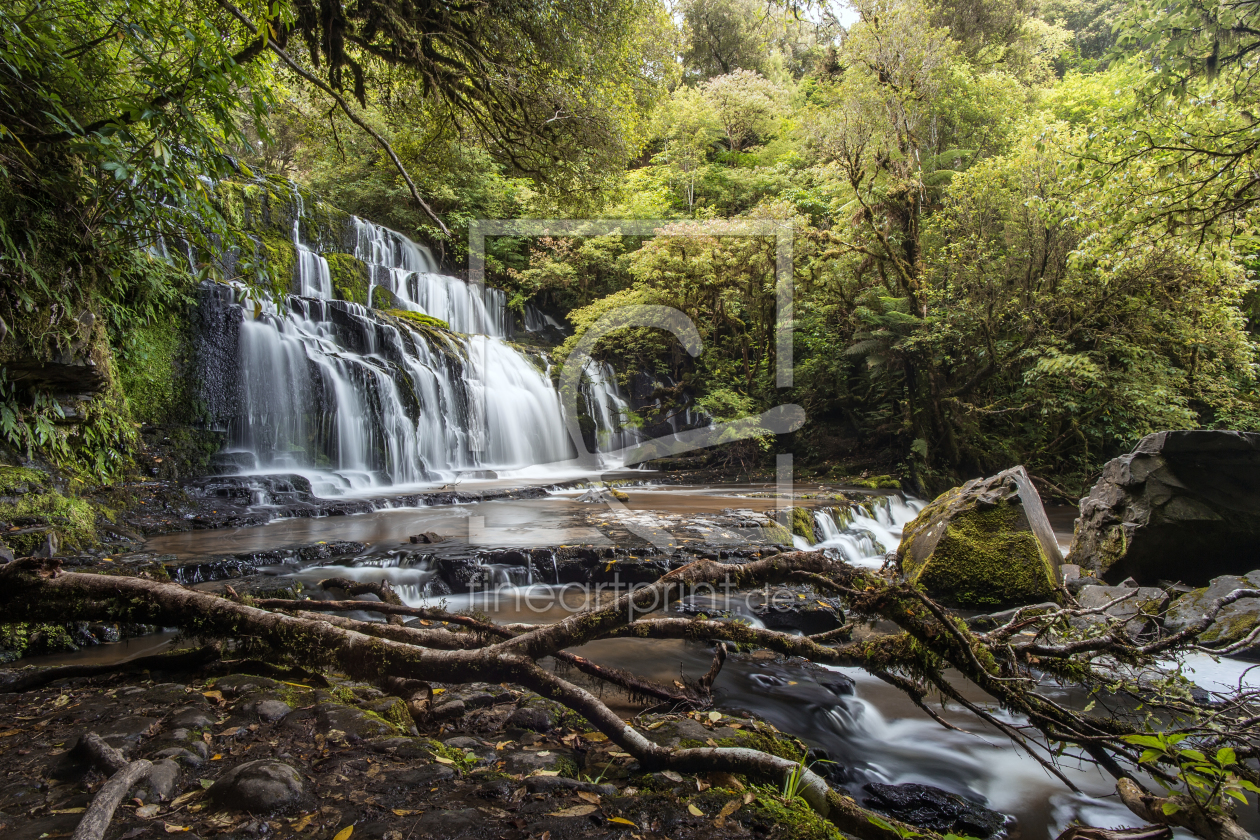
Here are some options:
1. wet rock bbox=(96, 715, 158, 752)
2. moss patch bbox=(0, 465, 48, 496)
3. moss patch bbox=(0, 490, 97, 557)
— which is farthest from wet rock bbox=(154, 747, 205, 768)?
moss patch bbox=(0, 465, 48, 496)

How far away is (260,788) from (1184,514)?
26.4 feet

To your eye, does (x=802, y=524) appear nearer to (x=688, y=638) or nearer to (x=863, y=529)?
(x=863, y=529)

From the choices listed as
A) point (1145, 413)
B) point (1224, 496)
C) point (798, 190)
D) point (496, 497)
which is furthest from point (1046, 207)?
point (496, 497)

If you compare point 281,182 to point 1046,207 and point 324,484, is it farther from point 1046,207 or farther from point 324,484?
point 1046,207

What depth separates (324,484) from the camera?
8.93m

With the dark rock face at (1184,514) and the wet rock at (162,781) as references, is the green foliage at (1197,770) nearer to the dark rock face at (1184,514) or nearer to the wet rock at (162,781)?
the wet rock at (162,781)

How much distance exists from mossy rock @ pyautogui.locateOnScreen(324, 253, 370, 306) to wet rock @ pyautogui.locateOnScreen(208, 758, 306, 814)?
44.3ft

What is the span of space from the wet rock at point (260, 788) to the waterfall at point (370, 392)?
20.3 ft

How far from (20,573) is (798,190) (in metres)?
18.4

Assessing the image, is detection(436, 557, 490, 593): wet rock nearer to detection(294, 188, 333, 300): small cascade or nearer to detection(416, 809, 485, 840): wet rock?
detection(416, 809, 485, 840): wet rock

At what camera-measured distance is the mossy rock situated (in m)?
13.8

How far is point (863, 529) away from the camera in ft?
26.9

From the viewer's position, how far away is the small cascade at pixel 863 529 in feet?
23.7

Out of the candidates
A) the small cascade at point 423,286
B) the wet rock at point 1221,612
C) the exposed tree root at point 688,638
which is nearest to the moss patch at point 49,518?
the exposed tree root at point 688,638
